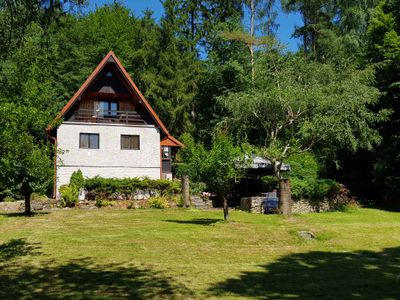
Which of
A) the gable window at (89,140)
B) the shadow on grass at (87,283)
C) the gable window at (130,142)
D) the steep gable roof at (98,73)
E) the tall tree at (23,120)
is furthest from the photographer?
the gable window at (130,142)

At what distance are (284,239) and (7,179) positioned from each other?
1265 centimetres

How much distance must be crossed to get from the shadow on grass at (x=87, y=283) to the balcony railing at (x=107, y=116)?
23.2 m

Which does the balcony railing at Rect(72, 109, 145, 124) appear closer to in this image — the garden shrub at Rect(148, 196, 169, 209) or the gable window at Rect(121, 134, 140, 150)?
the gable window at Rect(121, 134, 140, 150)

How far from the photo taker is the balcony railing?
3244 centimetres

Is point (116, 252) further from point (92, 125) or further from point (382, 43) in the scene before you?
point (382, 43)

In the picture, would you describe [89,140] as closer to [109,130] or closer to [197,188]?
[109,130]

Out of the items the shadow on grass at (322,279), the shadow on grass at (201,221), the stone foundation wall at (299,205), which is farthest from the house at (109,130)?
the shadow on grass at (322,279)

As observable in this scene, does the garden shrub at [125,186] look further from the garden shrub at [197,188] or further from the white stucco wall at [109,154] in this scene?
the white stucco wall at [109,154]

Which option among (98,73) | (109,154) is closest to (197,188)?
(109,154)

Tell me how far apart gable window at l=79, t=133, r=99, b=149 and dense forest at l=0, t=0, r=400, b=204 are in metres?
2.81

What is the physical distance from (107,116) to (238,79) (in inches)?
440

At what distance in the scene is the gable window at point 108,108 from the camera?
33094mm

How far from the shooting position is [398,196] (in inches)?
1177

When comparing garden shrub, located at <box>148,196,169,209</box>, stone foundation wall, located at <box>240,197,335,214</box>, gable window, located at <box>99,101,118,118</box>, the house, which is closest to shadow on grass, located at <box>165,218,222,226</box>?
stone foundation wall, located at <box>240,197,335,214</box>
